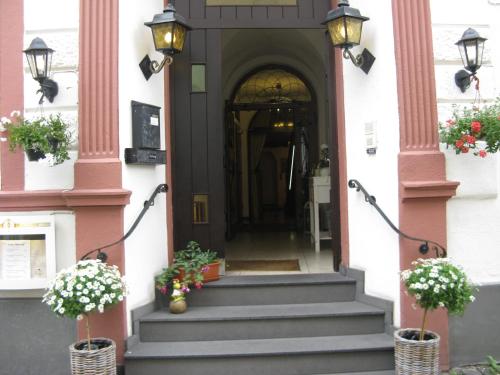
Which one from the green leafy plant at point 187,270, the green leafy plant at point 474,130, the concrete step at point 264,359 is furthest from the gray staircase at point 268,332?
the green leafy plant at point 474,130

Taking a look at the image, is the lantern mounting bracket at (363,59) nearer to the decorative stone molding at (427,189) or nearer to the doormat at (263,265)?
the decorative stone molding at (427,189)

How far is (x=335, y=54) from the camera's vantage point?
498 centimetres

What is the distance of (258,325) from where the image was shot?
432 cm

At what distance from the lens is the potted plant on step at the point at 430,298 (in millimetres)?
3564

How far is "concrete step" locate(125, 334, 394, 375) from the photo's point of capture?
398 cm

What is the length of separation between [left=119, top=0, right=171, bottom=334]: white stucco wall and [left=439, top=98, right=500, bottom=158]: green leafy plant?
8.63ft

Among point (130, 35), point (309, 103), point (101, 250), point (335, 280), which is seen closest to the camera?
point (101, 250)

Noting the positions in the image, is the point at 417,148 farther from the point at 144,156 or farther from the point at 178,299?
the point at 178,299

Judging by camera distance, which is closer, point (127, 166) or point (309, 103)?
point (127, 166)

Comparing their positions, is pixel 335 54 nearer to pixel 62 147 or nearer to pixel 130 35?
pixel 130 35

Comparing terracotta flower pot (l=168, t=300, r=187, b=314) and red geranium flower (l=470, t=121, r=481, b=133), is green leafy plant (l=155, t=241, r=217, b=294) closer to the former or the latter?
terracotta flower pot (l=168, t=300, r=187, b=314)

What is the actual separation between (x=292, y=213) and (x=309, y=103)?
3.08 m

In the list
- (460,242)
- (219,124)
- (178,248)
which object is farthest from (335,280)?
(219,124)

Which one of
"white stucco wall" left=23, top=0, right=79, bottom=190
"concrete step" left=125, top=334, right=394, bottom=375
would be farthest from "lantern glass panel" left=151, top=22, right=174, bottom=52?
"concrete step" left=125, top=334, right=394, bottom=375
